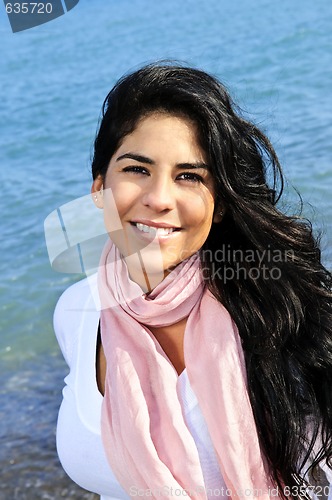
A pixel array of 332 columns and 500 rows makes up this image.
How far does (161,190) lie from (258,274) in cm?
→ 43

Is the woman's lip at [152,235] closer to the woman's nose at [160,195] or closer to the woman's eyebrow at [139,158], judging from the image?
the woman's nose at [160,195]

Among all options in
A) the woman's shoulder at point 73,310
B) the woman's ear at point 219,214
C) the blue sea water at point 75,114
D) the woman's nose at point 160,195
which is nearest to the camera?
the woman's nose at point 160,195

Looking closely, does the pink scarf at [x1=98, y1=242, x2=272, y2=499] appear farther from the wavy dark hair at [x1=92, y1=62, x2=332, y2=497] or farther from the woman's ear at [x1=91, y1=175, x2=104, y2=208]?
the woman's ear at [x1=91, y1=175, x2=104, y2=208]

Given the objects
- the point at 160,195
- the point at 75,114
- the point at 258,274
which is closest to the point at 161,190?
the point at 160,195

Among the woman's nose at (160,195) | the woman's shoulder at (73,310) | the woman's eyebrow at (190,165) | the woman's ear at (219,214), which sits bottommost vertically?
the woman's shoulder at (73,310)

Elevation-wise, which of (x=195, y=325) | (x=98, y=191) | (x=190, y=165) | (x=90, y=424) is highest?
(x=190, y=165)

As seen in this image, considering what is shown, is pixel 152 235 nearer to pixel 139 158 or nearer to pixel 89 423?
pixel 139 158

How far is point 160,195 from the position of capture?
89.1 inches

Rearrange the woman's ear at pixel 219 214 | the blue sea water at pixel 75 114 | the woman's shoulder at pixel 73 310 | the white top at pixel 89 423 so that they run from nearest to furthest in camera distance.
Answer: the white top at pixel 89 423 → the woman's ear at pixel 219 214 → the woman's shoulder at pixel 73 310 → the blue sea water at pixel 75 114

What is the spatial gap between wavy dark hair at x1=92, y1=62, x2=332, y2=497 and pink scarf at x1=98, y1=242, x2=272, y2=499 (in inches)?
2.2

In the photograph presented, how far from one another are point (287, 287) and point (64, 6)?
14.5 m

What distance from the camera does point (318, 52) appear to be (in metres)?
10.8

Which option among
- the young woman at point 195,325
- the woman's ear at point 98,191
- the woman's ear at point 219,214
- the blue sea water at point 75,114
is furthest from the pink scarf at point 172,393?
the blue sea water at point 75,114

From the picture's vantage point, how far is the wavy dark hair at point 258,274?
2.34 meters
